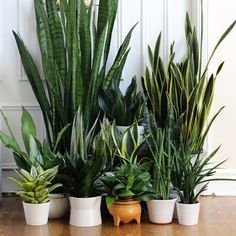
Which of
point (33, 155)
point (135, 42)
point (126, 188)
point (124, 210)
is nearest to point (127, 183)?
point (126, 188)

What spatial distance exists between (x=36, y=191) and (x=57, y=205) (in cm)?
23

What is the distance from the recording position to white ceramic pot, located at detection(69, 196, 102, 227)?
2.74 meters

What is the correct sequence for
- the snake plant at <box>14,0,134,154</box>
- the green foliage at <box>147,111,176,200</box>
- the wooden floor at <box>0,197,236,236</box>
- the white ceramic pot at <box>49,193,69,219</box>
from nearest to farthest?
the wooden floor at <box>0,197,236,236</box> < the green foliage at <box>147,111,176,200</box> < the white ceramic pot at <box>49,193,69,219</box> < the snake plant at <box>14,0,134,154</box>

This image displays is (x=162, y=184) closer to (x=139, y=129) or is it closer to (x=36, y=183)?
(x=139, y=129)

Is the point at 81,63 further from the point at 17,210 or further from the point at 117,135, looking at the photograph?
the point at 17,210

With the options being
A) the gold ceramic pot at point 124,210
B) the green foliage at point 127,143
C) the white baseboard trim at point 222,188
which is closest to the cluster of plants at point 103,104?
the green foliage at point 127,143

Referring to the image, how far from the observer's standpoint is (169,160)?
110 inches

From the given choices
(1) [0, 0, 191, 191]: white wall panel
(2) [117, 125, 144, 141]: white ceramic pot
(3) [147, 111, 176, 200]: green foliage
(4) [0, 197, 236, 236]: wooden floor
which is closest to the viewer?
(4) [0, 197, 236, 236]: wooden floor

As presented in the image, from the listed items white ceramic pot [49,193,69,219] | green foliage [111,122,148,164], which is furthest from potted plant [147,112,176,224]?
white ceramic pot [49,193,69,219]

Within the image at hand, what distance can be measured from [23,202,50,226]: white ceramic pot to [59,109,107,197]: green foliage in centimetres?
18

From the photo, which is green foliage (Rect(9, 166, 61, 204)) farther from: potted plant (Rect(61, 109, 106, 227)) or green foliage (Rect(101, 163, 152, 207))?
green foliage (Rect(101, 163, 152, 207))

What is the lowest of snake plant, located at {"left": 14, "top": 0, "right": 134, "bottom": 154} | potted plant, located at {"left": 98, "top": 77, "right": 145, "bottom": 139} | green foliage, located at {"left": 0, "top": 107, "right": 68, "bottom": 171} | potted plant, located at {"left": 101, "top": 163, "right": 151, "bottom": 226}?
potted plant, located at {"left": 101, "top": 163, "right": 151, "bottom": 226}

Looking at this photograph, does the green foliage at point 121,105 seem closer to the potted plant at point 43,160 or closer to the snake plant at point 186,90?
the snake plant at point 186,90

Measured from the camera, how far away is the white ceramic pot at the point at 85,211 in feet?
8.99
